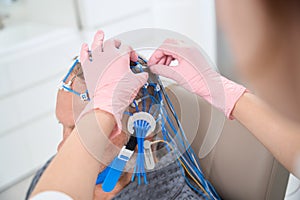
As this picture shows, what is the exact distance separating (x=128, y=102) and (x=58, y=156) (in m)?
0.20

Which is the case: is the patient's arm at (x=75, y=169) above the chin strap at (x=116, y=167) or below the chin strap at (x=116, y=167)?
above

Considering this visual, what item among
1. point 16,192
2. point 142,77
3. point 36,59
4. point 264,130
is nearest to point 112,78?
point 142,77

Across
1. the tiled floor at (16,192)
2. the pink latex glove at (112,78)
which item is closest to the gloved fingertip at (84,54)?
the pink latex glove at (112,78)

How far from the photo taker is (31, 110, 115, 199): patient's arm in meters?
0.79

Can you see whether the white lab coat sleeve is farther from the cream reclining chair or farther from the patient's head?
the cream reclining chair

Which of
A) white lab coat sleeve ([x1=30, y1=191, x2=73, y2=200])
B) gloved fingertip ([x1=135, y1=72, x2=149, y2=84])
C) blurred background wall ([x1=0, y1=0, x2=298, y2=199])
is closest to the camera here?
white lab coat sleeve ([x1=30, y1=191, x2=73, y2=200])

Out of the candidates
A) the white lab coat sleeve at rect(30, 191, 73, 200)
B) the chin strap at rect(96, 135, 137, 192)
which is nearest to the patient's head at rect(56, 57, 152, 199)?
the chin strap at rect(96, 135, 137, 192)

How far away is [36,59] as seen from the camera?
6.40 feet

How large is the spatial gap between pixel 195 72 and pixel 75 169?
0.38 m

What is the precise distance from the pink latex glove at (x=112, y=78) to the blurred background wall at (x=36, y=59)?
2.92ft

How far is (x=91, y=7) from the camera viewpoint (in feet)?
7.07

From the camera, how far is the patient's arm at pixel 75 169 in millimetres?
791

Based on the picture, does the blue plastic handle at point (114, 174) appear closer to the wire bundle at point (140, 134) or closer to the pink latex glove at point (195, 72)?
the wire bundle at point (140, 134)

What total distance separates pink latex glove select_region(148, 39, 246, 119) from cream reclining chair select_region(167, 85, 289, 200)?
0.07 meters
